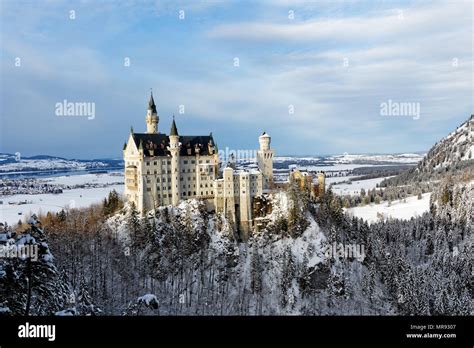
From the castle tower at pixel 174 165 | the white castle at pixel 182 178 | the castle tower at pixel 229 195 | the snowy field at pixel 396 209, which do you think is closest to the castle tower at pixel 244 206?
the white castle at pixel 182 178

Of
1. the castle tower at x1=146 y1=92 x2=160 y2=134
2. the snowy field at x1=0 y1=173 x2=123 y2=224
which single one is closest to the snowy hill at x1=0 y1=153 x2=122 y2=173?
the snowy field at x1=0 y1=173 x2=123 y2=224

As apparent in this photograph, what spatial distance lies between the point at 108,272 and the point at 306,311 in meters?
22.9

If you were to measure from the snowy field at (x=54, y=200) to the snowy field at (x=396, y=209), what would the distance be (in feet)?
203

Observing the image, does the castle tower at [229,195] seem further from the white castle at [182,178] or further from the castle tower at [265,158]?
the castle tower at [265,158]

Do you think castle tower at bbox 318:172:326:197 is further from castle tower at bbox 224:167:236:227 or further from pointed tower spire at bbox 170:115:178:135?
pointed tower spire at bbox 170:115:178:135

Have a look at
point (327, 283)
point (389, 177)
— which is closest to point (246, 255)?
point (327, 283)

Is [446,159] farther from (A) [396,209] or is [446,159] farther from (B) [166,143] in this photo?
(B) [166,143]

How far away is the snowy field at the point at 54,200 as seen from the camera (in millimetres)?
65062

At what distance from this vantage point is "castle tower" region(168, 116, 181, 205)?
5728cm

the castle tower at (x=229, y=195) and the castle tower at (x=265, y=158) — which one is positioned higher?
the castle tower at (x=265, y=158)

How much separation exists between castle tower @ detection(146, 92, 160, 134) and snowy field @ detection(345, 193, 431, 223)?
66.5 metres

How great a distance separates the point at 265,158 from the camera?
6222 centimetres

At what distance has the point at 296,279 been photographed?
55.0 metres

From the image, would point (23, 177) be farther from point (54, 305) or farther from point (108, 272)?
point (54, 305)
